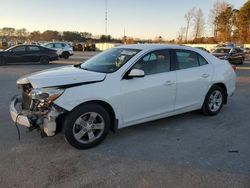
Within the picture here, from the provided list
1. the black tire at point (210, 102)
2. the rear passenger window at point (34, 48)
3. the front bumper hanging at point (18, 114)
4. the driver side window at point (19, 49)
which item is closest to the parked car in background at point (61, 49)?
the rear passenger window at point (34, 48)

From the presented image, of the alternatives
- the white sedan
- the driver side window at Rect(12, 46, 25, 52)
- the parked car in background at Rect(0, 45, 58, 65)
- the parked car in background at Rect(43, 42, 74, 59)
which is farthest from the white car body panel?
the parked car in background at Rect(43, 42, 74, 59)

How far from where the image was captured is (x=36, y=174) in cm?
359

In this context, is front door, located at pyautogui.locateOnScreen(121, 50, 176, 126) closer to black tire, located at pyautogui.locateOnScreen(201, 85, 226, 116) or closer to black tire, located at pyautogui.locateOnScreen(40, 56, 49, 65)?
black tire, located at pyautogui.locateOnScreen(201, 85, 226, 116)

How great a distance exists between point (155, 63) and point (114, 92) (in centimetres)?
111

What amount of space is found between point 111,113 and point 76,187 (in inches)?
60.3

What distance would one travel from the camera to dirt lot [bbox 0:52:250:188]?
11.4 feet

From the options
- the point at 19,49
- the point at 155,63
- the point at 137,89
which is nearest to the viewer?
the point at 137,89

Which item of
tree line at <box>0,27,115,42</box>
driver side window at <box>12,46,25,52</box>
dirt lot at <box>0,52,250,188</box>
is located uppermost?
tree line at <box>0,27,115,42</box>

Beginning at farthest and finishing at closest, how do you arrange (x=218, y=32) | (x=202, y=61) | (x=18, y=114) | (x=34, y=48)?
(x=218, y=32)
(x=34, y=48)
(x=202, y=61)
(x=18, y=114)

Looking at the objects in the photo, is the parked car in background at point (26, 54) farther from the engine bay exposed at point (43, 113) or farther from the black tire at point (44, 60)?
the engine bay exposed at point (43, 113)

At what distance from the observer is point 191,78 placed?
5.57 meters

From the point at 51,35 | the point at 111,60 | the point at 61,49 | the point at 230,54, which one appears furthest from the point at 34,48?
the point at 51,35

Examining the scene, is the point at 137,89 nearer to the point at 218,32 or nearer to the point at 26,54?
the point at 26,54

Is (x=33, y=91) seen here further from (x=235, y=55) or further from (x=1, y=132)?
(x=235, y=55)
